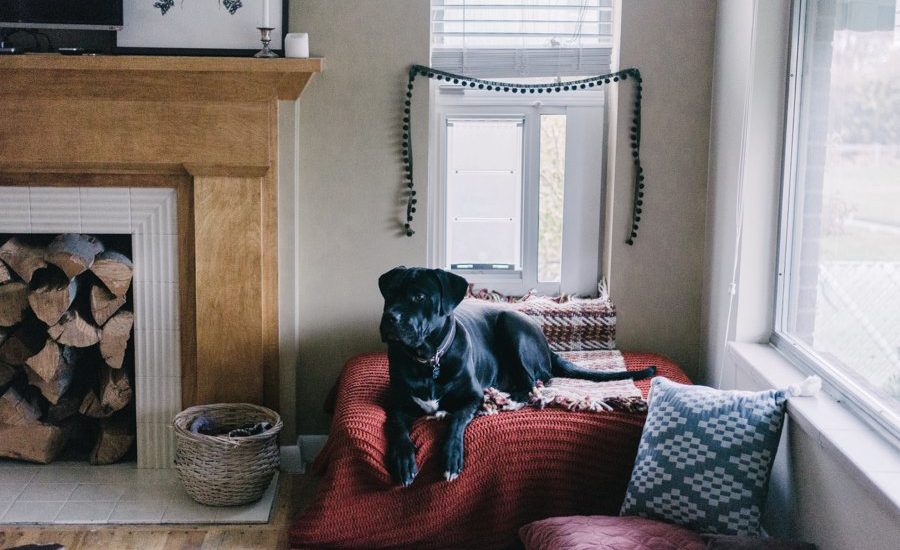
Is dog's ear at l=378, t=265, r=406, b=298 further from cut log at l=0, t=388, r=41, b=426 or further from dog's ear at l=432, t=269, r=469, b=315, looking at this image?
cut log at l=0, t=388, r=41, b=426

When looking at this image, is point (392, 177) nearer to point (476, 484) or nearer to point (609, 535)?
point (476, 484)

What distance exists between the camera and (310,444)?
11.2 feet

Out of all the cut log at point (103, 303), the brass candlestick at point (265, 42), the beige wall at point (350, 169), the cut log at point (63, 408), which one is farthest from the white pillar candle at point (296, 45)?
the cut log at point (63, 408)

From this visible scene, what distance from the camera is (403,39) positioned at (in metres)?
3.22

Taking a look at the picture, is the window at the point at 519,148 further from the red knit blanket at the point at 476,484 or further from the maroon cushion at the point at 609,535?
the maroon cushion at the point at 609,535

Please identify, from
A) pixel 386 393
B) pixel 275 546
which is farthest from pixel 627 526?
pixel 275 546

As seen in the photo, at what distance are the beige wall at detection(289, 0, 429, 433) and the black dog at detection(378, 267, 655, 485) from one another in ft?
1.64

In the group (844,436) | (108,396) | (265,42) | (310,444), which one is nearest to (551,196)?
(265,42)

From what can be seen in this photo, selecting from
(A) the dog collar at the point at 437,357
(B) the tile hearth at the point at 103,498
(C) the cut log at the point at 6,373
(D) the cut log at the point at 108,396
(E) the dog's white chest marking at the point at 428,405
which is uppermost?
(A) the dog collar at the point at 437,357

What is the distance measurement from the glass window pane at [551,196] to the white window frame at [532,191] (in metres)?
0.02

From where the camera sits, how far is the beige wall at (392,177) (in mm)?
3215

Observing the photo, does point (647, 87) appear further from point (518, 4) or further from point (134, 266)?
point (134, 266)

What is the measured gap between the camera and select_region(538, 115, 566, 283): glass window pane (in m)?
3.42

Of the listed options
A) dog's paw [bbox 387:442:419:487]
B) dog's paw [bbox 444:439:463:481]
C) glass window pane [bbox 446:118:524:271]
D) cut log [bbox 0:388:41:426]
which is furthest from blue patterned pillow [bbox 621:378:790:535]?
cut log [bbox 0:388:41:426]
